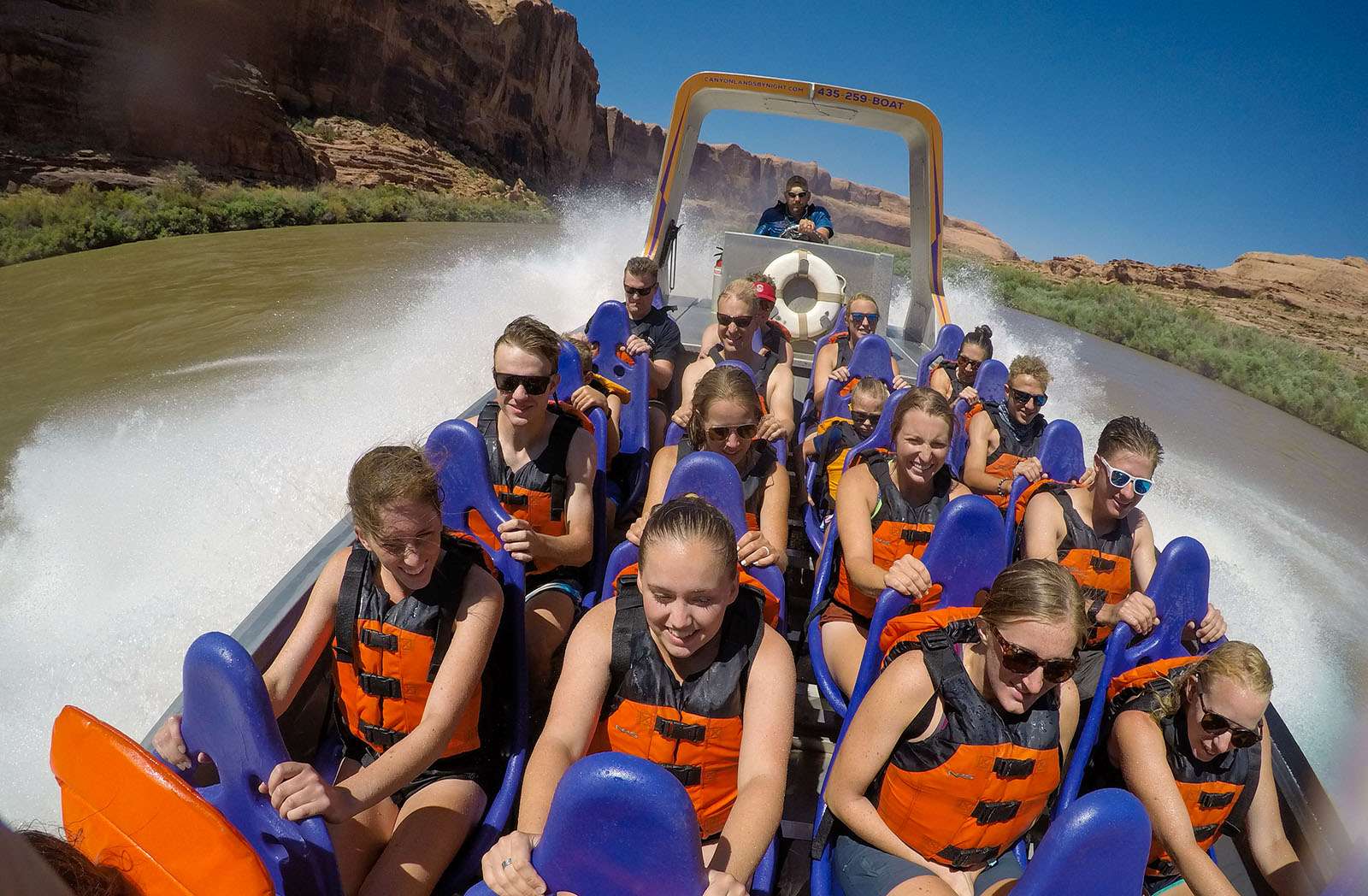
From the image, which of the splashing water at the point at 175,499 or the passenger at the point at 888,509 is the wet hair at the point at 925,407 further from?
the splashing water at the point at 175,499

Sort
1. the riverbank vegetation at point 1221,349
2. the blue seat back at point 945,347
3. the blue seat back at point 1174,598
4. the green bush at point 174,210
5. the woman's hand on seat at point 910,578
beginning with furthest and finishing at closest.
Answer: the riverbank vegetation at point 1221,349 < the green bush at point 174,210 < the blue seat back at point 945,347 < the blue seat back at point 1174,598 < the woman's hand on seat at point 910,578

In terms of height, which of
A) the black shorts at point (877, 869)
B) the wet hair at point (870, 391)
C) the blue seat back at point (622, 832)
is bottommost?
the black shorts at point (877, 869)

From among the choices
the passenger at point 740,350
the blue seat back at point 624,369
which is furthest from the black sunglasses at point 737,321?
the blue seat back at point 624,369

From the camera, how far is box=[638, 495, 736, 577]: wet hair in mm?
1567

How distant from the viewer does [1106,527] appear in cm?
267

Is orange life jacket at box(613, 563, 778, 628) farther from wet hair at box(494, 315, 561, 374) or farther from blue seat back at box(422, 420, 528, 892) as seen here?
wet hair at box(494, 315, 561, 374)

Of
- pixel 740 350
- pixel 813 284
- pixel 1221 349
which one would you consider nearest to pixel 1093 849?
pixel 740 350

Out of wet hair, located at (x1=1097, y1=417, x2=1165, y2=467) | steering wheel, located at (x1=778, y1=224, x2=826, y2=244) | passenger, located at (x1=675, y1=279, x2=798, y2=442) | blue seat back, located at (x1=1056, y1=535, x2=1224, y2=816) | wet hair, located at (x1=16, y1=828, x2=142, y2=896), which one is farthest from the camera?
steering wheel, located at (x1=778, y1=224, x2=826, y2=244)

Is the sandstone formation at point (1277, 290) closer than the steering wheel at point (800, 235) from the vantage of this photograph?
No

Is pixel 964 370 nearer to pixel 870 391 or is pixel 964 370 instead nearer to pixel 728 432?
pixel 870 391

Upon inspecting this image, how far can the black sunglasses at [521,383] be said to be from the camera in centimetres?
247

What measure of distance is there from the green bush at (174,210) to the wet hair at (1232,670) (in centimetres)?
1808

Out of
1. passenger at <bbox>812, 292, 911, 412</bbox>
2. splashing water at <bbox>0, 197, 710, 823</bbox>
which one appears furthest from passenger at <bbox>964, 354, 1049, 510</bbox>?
splashing water at <bbox>0, 197, 710, 823</bbox>

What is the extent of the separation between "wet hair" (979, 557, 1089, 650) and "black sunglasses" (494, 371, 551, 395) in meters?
1.49
